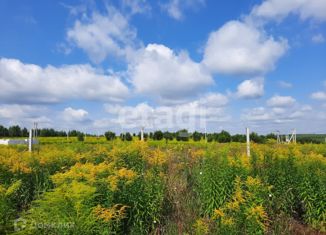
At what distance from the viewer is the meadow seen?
12.5 ft

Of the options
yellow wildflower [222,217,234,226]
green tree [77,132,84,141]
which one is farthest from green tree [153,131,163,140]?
yellow wildflower [222,217,234,226]

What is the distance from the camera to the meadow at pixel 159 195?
3.80 m

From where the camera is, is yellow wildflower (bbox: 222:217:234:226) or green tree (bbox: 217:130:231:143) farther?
green tree (bbox: 217:130:231:143)

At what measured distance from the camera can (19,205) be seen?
6637 mm

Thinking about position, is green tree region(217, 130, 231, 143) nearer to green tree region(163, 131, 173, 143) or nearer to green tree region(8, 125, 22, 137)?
green tree region(163, 131, 173, 143)

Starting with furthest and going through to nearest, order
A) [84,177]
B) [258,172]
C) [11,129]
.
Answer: [11,129]
[258,172]
[84,177]

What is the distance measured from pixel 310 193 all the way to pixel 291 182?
407mm

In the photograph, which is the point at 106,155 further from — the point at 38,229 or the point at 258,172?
the point at 38,229

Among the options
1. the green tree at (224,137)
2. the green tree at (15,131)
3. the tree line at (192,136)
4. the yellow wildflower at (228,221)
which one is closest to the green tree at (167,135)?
the tree line at (192,136)

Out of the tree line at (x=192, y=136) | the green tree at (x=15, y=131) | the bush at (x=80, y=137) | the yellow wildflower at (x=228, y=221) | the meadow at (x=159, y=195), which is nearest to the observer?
the meadow at (x=159, y=195)

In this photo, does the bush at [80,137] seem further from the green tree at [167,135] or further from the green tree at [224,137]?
the green tree at [224,137]

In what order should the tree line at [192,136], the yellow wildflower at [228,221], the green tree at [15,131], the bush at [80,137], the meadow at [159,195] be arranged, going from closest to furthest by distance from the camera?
1. the meadow at [159,195]
2. the yellow wildflower at [228,221]
3. the tree line at [192,136]
4. the bush at [80,137]
5. the green tree at [15,131]

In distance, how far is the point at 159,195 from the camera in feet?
18.5

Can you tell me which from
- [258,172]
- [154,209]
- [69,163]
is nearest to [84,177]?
[154,209]
